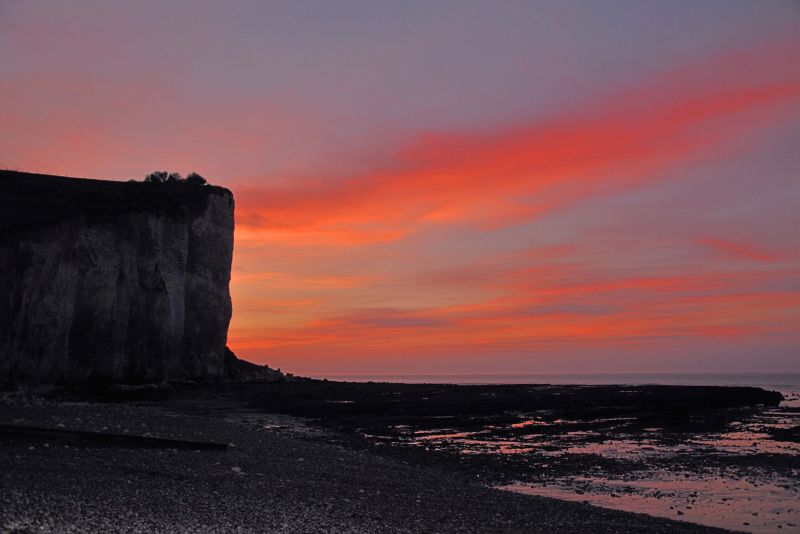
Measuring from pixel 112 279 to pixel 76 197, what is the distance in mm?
7529

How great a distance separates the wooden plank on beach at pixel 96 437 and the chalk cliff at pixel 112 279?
27.3 m

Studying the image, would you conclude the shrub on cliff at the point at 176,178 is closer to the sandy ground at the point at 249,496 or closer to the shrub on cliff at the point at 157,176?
the shrub on cliff at the point at 157,176

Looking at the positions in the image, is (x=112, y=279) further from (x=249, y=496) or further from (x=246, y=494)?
(x=249, y=496)

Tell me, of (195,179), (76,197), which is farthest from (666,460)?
(195,179)

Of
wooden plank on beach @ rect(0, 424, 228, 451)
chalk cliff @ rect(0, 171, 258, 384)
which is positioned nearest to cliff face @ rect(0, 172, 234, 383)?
chalk cliff @ rect(0, 171, 258, 384)

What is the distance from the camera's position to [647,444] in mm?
26750

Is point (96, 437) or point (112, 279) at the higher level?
point (112, 279)

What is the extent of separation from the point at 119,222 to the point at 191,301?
1044 centimetres

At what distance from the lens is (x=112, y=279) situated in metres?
46.8

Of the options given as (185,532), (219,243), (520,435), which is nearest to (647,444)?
(520,435)

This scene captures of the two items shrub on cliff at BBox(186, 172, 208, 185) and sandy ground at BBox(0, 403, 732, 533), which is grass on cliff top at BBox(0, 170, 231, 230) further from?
sandy ground at BBox(0, 403, 732, 533)

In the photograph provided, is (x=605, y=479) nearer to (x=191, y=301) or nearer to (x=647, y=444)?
(x=647, y=444)

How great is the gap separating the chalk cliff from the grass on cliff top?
0.29 feet

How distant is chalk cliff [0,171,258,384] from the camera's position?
4091 centimetres
